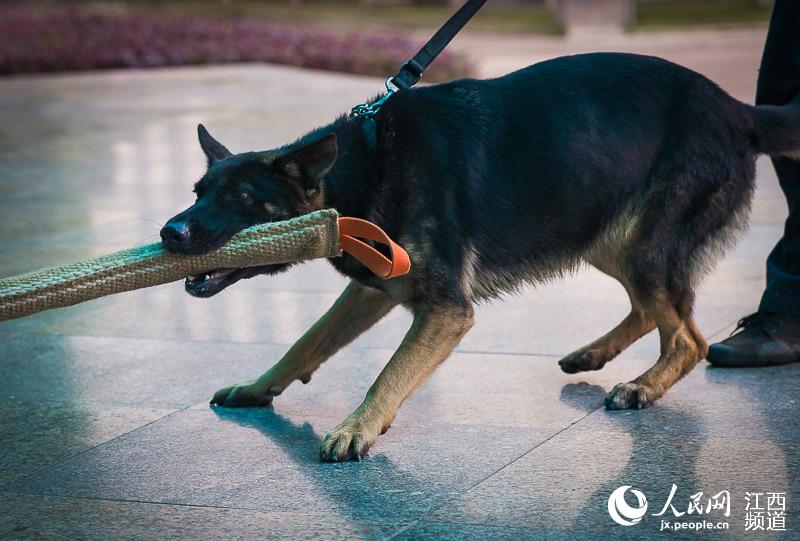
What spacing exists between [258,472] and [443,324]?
0.80 m

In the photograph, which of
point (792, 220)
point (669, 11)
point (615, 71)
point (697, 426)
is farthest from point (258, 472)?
point (669, 11)

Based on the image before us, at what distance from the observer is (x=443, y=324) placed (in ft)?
12.9

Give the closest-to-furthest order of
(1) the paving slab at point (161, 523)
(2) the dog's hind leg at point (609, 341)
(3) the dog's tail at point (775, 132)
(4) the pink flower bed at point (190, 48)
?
(1) the paving slab at point (161, 523) → (3) the dog's tail at point (775, 132) → (2) the dog's hind leg at point (609, 341) → (4) the pink flower bed at point (190, 48)

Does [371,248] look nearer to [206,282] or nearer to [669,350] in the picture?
[206,282]

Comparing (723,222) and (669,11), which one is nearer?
(723,222)

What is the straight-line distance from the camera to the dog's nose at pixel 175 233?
3.59 meters

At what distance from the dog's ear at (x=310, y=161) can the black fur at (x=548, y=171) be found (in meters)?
0.05

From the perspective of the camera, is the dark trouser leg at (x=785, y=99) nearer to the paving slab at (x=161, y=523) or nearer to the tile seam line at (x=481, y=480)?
the tile seam line at (x=481, y=480)

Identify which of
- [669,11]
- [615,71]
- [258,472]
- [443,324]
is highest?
[615,71]

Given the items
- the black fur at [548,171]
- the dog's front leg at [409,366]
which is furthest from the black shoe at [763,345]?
the dog's front leg at [409,366]

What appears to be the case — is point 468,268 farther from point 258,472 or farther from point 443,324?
point 258,472

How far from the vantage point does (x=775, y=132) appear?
4.39 m

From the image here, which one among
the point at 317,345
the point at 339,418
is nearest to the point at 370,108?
the point at 317,345
